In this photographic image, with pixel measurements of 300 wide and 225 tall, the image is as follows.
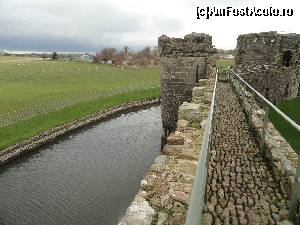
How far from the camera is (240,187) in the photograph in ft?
18.4

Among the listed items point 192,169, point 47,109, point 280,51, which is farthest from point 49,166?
point 280,51

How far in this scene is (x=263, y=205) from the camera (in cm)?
499

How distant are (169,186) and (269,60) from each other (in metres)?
21.1

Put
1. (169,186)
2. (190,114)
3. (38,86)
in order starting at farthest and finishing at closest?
1. (38,86)
2. (190,114)
3. (169,186)

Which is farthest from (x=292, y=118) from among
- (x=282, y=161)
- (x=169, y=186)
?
(x=169, y=186)

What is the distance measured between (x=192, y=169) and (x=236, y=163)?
2.04m

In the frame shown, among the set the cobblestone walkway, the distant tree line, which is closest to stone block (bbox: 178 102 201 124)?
the cobblestone walkway

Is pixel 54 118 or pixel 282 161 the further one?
pixel 54 118

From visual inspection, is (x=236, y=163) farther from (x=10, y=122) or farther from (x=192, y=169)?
(x=10, y=122)

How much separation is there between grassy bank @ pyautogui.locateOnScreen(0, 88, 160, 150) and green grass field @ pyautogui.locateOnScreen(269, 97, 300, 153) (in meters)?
16.0

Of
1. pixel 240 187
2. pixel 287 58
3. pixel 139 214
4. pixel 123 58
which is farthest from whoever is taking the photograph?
pixel 123 58

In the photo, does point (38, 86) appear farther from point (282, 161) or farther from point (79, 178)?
point (282, 161)

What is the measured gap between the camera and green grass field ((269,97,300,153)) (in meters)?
14.9

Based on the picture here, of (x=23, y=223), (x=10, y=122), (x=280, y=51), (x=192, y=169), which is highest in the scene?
(x=280, y=51)
